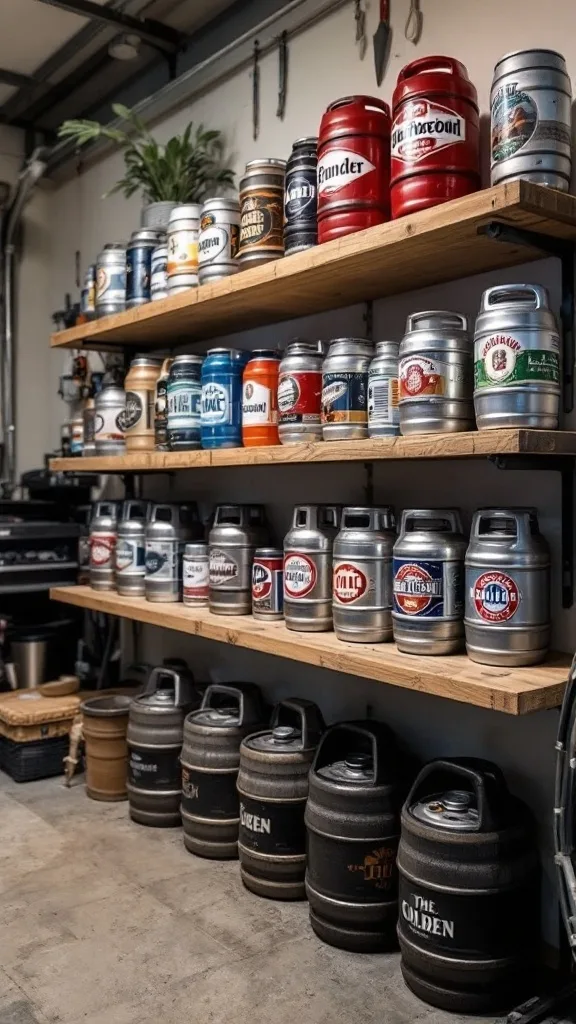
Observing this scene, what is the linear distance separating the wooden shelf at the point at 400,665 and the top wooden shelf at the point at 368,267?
964 mm

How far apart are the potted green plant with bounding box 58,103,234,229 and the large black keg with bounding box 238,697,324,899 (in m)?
1.92

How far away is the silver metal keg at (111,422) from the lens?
10.6ft

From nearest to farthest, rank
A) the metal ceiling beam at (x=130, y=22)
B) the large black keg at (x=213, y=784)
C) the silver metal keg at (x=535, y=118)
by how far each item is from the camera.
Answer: the silver metal keg at (x=535, y=118) < the large black keg at (x=213, y=784) < the metal ceiling beam at (x=130, y=22)

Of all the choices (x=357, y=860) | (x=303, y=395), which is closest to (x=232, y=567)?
(x=303, y=395)

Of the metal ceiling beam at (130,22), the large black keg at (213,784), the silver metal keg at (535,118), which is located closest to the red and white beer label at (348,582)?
the large black keg at (213,784)

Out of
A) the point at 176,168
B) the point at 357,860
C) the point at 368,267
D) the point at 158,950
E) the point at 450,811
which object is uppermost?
the point at 176,168

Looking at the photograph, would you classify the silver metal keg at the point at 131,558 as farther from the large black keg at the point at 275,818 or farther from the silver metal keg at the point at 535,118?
the silver metal keg at the point at 535,118

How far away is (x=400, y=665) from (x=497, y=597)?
265 millimetres

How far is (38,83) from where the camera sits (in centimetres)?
407

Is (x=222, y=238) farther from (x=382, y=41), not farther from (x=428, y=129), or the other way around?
(x=428, y=129)

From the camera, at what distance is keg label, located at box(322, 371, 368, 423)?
2211 mm

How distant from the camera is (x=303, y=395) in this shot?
2355mm

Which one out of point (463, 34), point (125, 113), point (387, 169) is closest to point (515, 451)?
point (387, 169)

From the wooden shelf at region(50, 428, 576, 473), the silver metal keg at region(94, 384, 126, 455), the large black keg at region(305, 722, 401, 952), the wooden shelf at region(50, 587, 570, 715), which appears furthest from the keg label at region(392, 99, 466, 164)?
the silver metal keg at region(94, 384, 126, 455)
